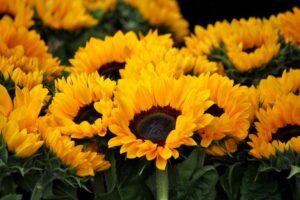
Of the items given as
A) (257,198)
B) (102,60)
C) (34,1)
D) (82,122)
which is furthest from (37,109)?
(34,1)

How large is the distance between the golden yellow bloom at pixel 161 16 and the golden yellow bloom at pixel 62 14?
0.30 metres

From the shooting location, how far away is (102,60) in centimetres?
146

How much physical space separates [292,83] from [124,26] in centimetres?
90

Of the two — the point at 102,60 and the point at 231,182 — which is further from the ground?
the point at 102,60

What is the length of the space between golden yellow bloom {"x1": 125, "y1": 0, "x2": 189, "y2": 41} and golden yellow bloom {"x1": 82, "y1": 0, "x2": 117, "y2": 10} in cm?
6

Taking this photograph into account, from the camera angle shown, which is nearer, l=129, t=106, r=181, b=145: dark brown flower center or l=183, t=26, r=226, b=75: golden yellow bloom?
l=129, t=106, r=181, b=145: dark brown flower center

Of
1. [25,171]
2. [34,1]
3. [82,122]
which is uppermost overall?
[34,1]

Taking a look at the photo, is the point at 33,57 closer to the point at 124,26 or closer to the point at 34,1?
the point at 34,1

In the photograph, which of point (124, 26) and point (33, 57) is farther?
point (124, 26)

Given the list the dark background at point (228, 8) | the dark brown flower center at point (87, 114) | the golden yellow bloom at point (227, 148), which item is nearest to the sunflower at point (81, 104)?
the dark brown flower center at point (87, 114)

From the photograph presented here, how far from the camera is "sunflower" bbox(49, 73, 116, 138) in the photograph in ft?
3.95

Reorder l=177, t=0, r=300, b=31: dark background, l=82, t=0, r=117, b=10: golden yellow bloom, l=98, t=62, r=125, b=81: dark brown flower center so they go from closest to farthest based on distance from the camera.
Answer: l=98, t=62, r=125, b=81: dark brown flower center → l=82, t=0, r=117, b=10: golden yellow bloom → l=177, t=0, r=300, b=31: dark background

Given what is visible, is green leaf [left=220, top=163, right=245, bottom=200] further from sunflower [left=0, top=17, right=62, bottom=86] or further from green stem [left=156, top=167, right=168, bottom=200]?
sunflower [left=0, top=17, right=62, bottom=86]

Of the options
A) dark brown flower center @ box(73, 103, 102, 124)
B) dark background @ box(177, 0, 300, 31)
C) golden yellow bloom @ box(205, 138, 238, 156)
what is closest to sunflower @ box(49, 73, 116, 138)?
dark brown flower center @ box(73, 103, 102, 124)
